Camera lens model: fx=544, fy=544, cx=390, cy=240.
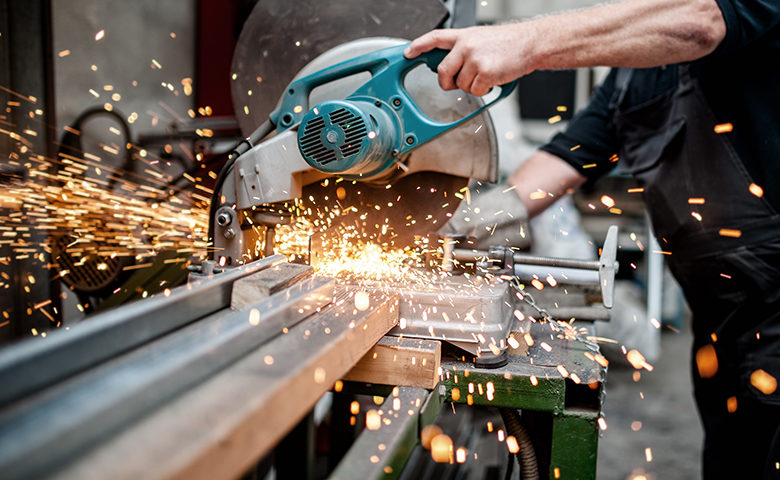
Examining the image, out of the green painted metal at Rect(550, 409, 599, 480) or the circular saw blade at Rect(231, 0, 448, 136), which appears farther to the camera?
the circular saw blade at Rect(231, 0, 448, 136)

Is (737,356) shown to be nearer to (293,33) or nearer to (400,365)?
(400,365)

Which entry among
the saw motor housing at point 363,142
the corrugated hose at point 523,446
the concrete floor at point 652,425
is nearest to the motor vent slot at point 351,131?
the saw motor housing at point 363,142

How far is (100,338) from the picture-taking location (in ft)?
1.99

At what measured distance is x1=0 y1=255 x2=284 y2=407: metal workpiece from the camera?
0.51 meters

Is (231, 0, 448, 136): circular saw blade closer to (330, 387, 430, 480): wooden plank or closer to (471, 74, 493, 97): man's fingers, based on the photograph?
(471, 74, 493, 97): man's fingers

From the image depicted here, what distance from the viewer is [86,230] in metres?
1.73

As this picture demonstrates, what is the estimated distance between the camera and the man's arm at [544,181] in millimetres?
1893

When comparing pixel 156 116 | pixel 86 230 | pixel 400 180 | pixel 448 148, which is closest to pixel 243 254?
pixel 400 180

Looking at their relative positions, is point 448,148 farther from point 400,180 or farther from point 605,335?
point 605,335

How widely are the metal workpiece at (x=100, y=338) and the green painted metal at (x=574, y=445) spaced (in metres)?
0.64

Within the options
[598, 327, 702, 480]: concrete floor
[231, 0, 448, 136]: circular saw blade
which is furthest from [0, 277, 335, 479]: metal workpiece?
[598, 327, 702, 480]: concrete floor

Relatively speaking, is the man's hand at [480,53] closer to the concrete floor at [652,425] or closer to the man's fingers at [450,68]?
the man's fingers at [450,68]

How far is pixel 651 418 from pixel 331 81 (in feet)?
9.60

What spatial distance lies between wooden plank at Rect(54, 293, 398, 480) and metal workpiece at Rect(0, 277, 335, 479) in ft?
0.04
